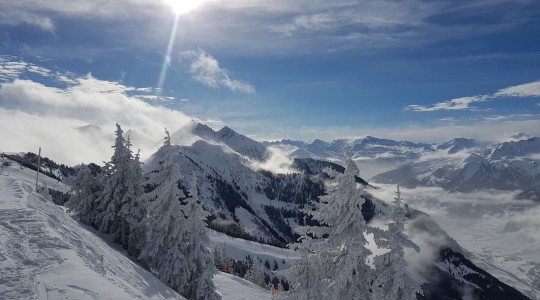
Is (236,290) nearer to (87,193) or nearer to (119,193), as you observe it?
(119,193)

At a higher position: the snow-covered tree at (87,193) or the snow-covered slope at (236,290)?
the snow-covered tree at (87,193)

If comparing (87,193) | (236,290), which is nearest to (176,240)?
(87,193)

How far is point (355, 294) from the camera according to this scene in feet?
64.7

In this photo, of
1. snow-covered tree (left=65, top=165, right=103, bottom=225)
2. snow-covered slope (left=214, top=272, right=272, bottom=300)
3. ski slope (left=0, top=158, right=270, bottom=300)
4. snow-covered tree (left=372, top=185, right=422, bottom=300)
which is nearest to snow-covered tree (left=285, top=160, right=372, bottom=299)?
snow-covered tree (left=372, top=185, right=422, bottom=300)

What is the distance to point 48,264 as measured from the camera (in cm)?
1752

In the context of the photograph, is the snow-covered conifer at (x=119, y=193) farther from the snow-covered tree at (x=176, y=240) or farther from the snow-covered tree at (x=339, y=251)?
the snow-covered tree at (x=339, y=251)

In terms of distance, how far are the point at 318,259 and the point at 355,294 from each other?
2.55 metres

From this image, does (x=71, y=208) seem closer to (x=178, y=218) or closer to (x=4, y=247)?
(x=178, y=218)

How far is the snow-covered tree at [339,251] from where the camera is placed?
19.5m

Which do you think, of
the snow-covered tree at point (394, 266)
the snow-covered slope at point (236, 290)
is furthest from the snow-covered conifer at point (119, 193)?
the snow-covered tree at point (394, 266)

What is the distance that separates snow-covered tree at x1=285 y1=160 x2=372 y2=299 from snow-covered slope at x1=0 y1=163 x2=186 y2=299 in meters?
8.34

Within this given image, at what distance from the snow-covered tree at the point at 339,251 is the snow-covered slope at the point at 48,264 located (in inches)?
328

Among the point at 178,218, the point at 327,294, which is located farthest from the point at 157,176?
the point at 327,294

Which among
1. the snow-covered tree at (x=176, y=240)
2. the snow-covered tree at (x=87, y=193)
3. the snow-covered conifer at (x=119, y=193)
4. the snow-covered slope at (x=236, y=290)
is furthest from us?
the snow-covered slope at (x=236, y=290)
